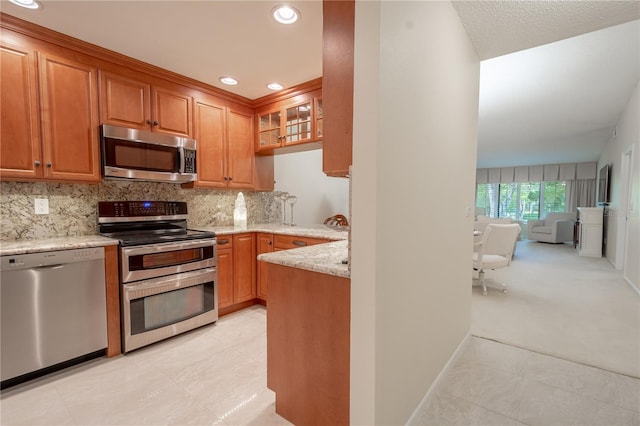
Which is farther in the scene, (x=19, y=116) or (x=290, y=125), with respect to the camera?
(x=290, y=125)

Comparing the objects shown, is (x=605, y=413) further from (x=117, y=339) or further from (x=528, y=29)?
(x=117, y=339)

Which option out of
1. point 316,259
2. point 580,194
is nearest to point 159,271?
point 316,259

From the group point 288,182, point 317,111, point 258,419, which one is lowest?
point 258,419

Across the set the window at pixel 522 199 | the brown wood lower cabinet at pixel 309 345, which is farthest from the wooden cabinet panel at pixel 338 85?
the window at pixel 522 199

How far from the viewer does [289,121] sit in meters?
3.19

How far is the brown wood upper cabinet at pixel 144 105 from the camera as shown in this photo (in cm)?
238

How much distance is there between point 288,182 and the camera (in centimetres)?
412

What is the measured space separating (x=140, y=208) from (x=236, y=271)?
42.6 inches

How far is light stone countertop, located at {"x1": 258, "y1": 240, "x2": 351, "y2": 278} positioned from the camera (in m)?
1.30

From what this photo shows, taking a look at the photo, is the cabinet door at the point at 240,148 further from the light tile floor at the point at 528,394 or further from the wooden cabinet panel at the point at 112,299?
the light tile floor at the point at 528,394

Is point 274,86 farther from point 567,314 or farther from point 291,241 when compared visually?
point 567,314

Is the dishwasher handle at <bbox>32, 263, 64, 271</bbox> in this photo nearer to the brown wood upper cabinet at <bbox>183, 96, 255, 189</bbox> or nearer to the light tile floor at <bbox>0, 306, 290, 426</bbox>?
the light tile floor at <bbox>0, 306, 290, 426</bbox>

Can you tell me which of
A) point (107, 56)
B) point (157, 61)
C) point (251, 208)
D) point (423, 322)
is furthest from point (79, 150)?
point (423, 322)

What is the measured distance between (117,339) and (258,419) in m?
1.38
